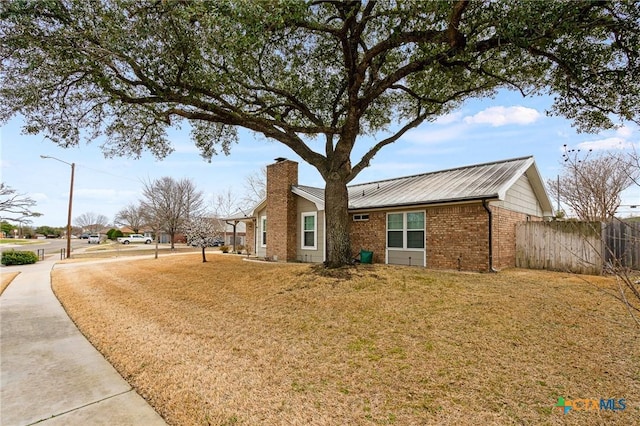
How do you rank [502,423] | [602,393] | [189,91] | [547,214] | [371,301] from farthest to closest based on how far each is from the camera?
[547,214] → [189,91] → [371,301] → [602,393] → [502,423]

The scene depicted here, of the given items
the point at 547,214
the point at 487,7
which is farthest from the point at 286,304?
the point at 547,214

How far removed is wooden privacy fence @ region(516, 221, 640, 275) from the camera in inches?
376

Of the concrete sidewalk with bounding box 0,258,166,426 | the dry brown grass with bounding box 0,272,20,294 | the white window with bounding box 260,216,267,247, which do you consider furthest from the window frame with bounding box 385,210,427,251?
the dry brown grass with bounding box 0,272,20,294

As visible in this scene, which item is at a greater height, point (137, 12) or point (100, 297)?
point (137, 12)

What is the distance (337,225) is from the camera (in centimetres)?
938

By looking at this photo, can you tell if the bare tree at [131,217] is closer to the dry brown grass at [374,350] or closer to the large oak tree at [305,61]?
the large oak tree at [305,61]

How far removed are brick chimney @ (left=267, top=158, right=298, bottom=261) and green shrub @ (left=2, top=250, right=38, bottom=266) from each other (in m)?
15.4

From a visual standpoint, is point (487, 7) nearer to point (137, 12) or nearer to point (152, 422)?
point (137, 12)

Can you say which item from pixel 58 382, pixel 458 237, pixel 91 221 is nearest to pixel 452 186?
pixel 458 237

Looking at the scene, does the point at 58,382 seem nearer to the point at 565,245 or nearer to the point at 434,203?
the point at 434,203

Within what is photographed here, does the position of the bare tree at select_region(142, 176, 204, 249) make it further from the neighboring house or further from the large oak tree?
the large oak tree

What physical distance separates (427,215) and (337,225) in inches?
159

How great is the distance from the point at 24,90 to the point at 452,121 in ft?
48.1

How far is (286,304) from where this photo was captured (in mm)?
6555
